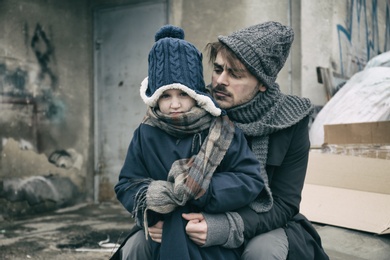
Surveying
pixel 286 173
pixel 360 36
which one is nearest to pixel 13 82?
pixel 286 173

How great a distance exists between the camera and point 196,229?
1628mm

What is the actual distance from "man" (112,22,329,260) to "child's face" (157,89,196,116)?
0.89ft

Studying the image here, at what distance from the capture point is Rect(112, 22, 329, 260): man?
1764mm

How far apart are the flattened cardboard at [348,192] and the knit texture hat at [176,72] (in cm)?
157

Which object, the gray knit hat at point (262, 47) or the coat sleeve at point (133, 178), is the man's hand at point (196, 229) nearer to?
the coat sleeve at point (133, 178)

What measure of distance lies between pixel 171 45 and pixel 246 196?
0.70m

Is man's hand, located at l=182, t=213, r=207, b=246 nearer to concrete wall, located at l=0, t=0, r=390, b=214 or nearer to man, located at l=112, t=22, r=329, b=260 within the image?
man, located at l=112, t=22, r=329, b=260

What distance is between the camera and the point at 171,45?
1.82m

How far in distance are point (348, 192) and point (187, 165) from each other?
1720 millimetres

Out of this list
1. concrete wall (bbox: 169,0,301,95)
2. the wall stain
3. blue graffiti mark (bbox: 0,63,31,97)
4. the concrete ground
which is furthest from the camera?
the wall stain

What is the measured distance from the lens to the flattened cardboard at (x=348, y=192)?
2822 mm

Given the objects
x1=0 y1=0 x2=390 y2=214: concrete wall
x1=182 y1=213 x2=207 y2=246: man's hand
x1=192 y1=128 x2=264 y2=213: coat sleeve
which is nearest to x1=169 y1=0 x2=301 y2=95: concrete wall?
x1=0 y1=0 x2=390 y2=214: concrete wall

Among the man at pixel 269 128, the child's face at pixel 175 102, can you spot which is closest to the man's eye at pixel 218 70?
the man at pixel 269 128

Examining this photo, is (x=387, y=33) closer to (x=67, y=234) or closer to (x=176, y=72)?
(x=67, y=234)
